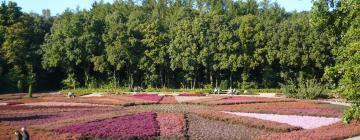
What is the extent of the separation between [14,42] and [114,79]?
15148mm

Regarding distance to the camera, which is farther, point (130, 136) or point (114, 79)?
point (114, 79)

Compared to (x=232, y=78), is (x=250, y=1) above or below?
above

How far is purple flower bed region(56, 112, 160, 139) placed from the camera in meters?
22.5

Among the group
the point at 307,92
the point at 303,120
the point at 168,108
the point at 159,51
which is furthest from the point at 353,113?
the point at 159,51

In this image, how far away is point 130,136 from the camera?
22.1m

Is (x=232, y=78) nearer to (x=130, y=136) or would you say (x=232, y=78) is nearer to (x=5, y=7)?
(x=5, y=7)

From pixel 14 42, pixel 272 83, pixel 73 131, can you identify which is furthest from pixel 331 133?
pixel 14 42

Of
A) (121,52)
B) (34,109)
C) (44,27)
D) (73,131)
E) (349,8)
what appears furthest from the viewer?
(44,27)

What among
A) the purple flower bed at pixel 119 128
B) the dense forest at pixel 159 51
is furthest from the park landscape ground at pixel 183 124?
the dense forest at pixel 159 51

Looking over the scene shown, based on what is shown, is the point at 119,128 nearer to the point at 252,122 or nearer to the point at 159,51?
the point at 252,122

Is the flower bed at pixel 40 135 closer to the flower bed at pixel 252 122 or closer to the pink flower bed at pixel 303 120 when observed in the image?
the flower bed at pixel 252 122

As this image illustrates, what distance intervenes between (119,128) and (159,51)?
144ft

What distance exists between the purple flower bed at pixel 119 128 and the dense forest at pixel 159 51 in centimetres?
3832

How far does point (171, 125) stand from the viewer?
2536 cm
